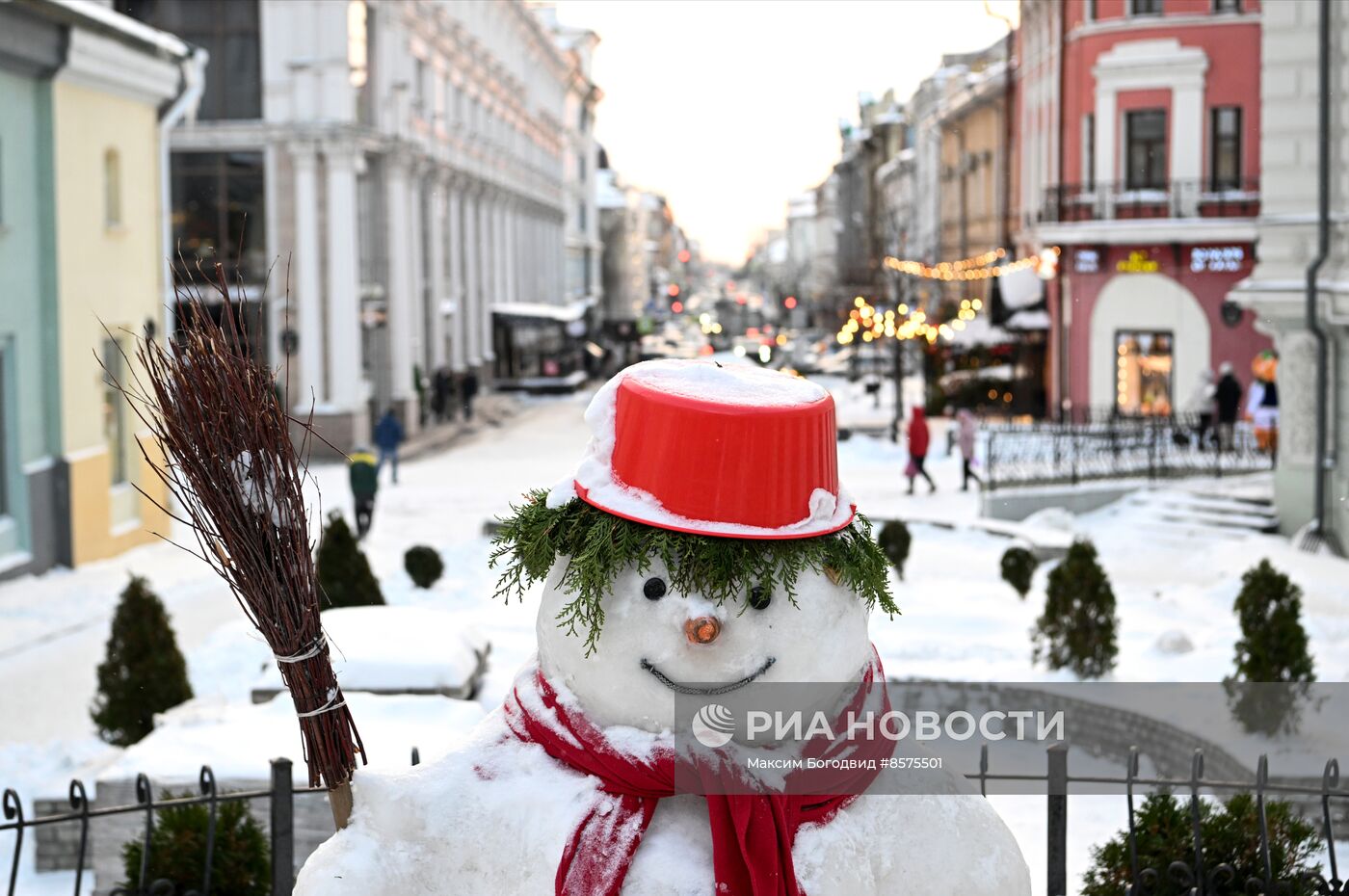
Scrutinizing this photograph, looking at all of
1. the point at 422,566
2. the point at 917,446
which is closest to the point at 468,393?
the point at 917,446

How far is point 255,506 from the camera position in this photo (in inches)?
166

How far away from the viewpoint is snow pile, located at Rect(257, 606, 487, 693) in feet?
33.6

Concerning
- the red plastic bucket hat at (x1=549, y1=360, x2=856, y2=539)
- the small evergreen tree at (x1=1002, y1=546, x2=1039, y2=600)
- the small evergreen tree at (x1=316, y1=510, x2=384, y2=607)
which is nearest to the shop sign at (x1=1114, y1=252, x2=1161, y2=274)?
the small evergreen tree at (x1=1002, y1=546, x2=1039, y2=600)

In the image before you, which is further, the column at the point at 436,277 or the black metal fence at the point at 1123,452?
the column at the point at 436,277

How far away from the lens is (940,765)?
4.44 meters

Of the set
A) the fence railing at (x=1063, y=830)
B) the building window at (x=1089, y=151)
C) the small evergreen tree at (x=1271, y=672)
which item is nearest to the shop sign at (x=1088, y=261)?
the building window at (x=1089, y=151)

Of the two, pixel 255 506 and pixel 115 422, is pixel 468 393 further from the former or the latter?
pixel 255 506

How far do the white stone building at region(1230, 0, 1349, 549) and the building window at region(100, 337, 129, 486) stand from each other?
42.9ft

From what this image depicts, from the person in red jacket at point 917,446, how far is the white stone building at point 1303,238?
20.8 ft

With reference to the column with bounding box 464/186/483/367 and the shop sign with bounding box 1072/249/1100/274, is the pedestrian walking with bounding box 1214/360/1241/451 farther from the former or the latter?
the column with bounding box 464/186/483/367

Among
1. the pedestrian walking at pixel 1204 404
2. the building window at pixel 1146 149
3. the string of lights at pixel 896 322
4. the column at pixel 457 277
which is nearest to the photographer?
the pedestrian walking at pixel 1204 404

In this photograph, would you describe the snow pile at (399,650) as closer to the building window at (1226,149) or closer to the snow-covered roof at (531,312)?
the building window at (1226,149)

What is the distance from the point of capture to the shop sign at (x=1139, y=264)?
102 ft

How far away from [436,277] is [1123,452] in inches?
832
